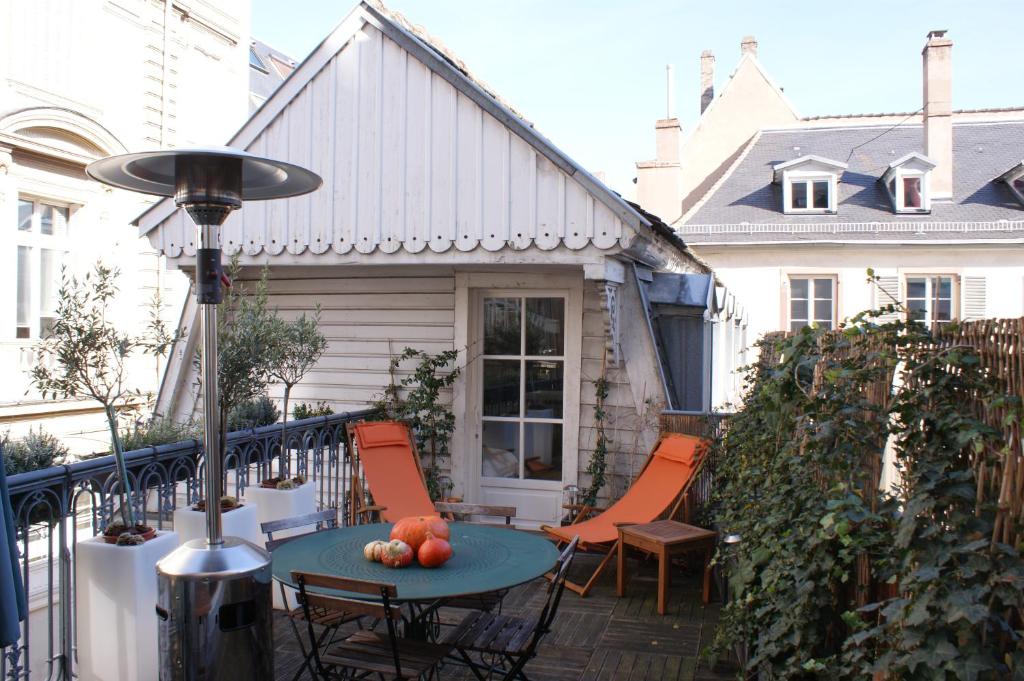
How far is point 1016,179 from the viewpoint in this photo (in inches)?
827

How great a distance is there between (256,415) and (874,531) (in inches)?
230

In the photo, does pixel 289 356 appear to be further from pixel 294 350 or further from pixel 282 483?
pixel 282 483

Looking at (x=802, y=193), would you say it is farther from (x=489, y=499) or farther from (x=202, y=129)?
(x=489, y=499)

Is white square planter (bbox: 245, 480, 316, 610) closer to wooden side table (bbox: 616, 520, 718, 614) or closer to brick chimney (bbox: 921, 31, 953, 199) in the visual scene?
wooden side table (bbox: 616, 520, 718, 614)

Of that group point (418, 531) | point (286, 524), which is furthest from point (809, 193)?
point (418, 531)

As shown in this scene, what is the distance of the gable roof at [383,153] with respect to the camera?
6215mm

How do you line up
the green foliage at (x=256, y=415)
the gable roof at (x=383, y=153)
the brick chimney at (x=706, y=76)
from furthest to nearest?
1. the brick chimney at (x=706, y=76)
2. the green foliage at (x=256, y=415)
3. the gable roof at (x=383, y=153)

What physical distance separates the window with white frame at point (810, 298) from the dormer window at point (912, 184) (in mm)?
2742

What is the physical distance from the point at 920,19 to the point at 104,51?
20.5 metres

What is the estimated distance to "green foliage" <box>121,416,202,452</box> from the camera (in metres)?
6.05

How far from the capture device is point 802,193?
71.4ft

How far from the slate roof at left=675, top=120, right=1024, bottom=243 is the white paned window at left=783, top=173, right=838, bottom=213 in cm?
30

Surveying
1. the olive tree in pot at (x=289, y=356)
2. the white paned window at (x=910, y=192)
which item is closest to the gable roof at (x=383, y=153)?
the olive tree in pot at (x=289, y=356)

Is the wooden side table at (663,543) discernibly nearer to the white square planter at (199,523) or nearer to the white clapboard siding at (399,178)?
the white clapboard siding at (399,178)
